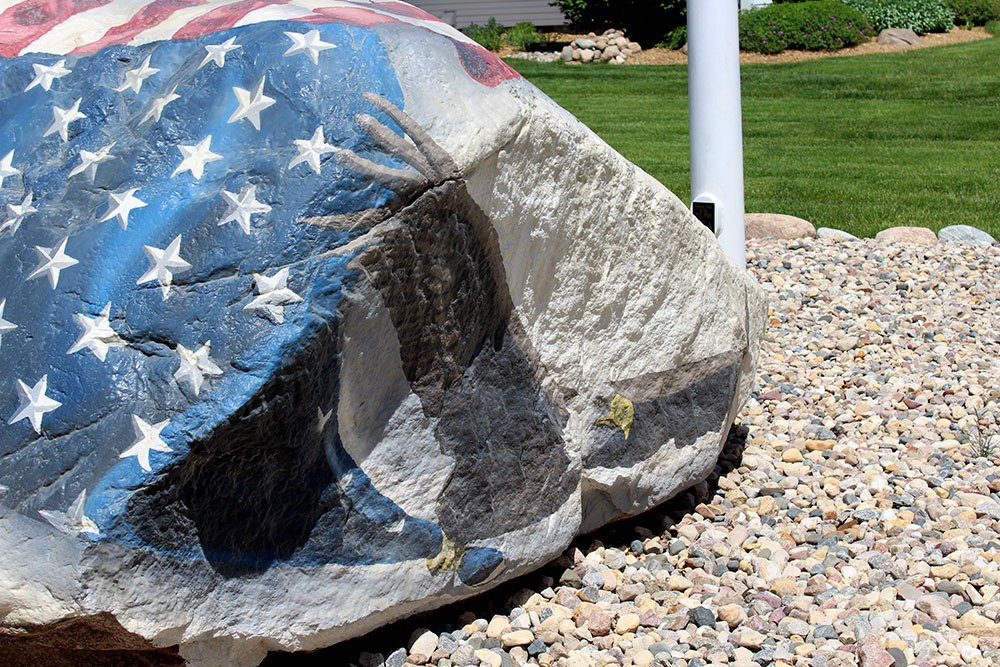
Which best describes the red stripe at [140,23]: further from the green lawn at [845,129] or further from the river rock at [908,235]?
the green lawn at [845,129]

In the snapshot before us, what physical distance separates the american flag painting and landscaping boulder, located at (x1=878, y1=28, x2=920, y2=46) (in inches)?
611

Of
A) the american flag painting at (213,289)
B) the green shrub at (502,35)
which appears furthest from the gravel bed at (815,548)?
the green shrub at (502,35)

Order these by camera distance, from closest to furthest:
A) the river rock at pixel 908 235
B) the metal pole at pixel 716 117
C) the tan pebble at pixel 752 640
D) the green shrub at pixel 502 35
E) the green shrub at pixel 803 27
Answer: the tan pebble at pixel 752 640 → the metal pole at pixel 716 117 → the river rock at pixel 908 235 → the green shrub at pixel 803 27 → the green shrub at pixel 502 35

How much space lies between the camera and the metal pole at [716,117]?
4395 mm

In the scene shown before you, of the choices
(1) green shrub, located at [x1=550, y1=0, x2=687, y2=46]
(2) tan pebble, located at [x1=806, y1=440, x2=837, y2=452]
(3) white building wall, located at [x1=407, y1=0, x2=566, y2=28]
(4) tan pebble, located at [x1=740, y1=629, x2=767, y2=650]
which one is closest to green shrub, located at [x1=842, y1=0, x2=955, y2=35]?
(1) green shrub, located at [x1=550, y1=0, x2=687, y2=46]

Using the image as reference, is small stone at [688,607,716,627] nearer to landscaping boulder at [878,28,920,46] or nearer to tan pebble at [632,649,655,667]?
tan pebble at [632,649,655,667]

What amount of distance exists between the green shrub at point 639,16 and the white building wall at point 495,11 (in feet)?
6.34

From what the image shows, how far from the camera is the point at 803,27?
15695mm

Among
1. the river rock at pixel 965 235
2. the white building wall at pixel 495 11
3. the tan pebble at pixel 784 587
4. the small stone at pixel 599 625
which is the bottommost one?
the tan pebble at pixel 784 587

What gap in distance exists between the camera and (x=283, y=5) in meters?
2.58

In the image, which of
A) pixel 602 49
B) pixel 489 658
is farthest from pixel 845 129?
pixel 489 658

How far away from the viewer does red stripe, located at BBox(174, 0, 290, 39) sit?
2.51m

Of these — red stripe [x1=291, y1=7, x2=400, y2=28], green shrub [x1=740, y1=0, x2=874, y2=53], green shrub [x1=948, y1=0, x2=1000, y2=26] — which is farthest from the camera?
green shrub [x1=948, y1=0, x2=1000, y2=26]

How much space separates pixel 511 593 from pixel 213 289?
1.25 meters
